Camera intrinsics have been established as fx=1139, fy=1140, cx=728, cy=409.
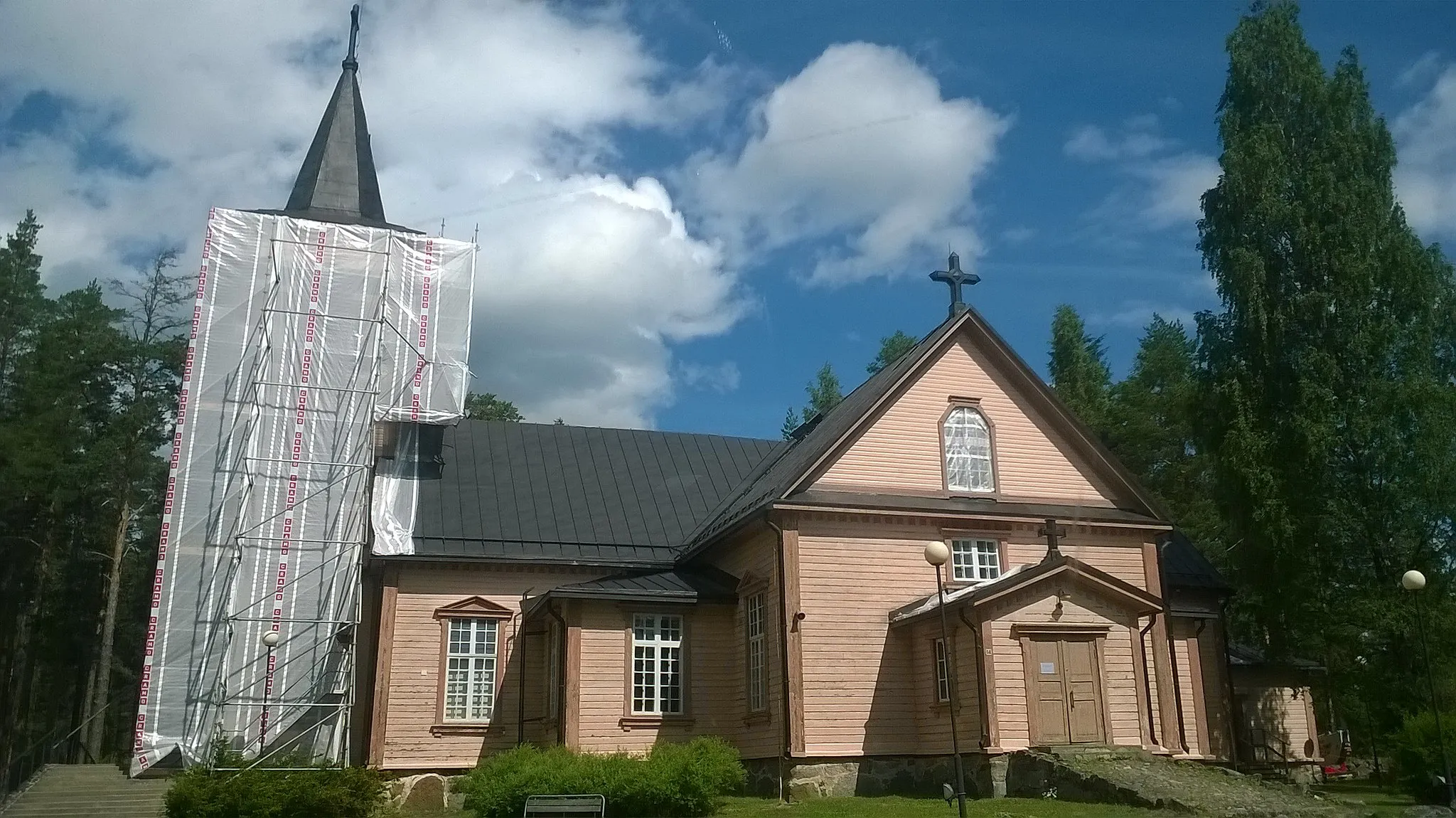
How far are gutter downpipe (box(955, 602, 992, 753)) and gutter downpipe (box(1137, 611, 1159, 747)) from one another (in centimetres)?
A: 311

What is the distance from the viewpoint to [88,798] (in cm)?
2198

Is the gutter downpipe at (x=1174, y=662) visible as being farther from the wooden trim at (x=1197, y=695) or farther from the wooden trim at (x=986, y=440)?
the wooden trim at (x=986, y=440)

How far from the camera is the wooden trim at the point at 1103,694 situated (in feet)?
60.5

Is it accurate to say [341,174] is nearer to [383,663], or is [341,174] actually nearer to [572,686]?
[383,663]

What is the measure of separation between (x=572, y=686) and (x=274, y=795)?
5.87m

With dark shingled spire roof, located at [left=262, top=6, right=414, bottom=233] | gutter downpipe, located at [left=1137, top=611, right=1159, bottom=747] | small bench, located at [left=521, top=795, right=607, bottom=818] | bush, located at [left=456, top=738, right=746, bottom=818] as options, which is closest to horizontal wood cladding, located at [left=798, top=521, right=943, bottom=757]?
bush, located at [left=456, top=738, right=746, bottom=818]

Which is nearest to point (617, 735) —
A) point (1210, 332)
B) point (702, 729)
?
point (702, 729)

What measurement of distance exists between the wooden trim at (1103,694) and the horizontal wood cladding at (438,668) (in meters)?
9.85

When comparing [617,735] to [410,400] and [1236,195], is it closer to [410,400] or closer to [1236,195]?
[410,400]

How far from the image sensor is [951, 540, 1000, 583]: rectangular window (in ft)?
69.2

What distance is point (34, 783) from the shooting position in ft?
78.7

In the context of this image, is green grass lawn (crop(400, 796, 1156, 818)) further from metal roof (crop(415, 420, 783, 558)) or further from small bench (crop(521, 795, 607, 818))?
metal roof (crop(415, 420, 783, 558))

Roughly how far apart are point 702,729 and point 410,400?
10.0 metres

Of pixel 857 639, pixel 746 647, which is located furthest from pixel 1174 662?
pixel 746 647
